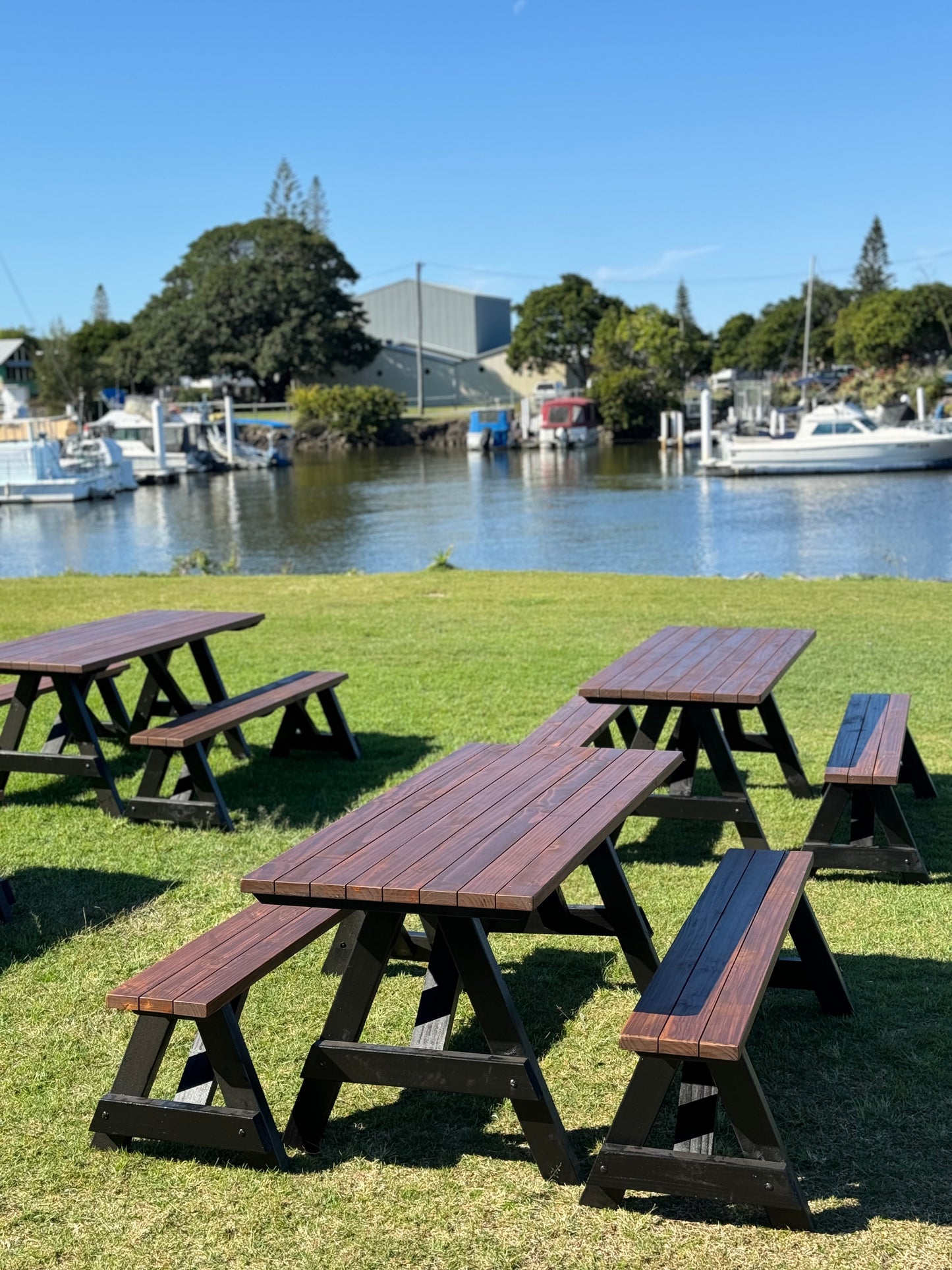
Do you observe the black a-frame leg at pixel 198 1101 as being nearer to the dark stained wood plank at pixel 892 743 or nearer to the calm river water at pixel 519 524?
the dark stained wood plank at pixel 892 743

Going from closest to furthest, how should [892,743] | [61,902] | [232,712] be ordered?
[61,902] < [892,743] < [232,712]

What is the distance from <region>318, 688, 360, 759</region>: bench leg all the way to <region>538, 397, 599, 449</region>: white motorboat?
64690 millimetres

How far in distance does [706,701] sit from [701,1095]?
93.4 inches

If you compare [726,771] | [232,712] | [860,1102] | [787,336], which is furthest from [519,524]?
[787,336]

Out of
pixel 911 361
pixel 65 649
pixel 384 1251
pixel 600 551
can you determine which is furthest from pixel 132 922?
pixel 911 361

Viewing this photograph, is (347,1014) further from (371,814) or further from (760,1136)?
(760,1136)

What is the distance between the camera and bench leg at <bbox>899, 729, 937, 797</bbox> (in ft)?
19.1

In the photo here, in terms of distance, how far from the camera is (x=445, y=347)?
101 meters

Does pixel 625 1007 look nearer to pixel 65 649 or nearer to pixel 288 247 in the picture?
pixel 65 649

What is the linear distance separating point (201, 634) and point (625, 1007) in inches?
137

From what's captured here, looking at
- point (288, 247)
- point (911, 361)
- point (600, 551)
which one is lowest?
point (600, 551)

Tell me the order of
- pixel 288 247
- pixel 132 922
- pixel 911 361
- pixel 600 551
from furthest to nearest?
pixel 288 247 < pixel 911 361 < pixel 600 551 < pixel 132 922

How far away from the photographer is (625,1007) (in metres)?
3.98

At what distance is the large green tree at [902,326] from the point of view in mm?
74688
